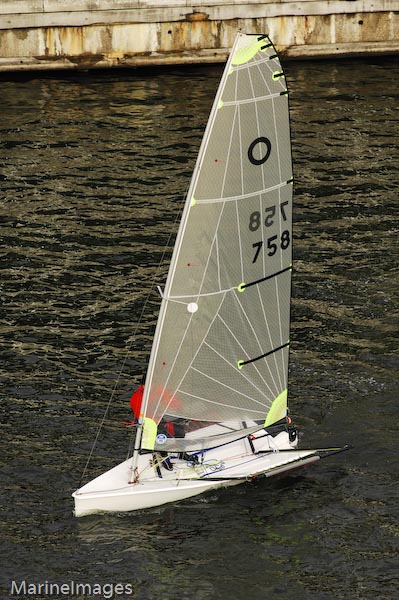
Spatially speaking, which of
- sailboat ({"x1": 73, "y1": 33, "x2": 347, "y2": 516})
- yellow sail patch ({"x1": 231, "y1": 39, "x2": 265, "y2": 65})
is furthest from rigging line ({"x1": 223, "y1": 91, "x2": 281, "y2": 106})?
yellow sail patch ({"x1": 231, "y1": 39, "x2": 265, "y2": 65})

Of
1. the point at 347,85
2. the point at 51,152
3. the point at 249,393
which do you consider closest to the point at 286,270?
the point at 249,393

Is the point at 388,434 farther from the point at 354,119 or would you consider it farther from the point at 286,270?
the point at 354,119

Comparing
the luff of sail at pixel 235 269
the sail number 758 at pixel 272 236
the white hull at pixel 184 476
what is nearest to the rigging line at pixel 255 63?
the luff of sail at pixel 235 269

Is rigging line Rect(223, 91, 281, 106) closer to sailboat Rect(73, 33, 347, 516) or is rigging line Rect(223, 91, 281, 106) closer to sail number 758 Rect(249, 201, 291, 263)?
sailboat Rect(73, 33, 347, 516)

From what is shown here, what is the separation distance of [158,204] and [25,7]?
710 inches

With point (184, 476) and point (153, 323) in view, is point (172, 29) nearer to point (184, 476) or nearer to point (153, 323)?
point (153, 323)

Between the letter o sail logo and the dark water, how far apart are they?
321 inches

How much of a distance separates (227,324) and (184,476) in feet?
12.5

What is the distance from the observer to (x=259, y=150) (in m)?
28.5

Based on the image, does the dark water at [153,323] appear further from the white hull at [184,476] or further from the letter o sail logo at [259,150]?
the letter o sail logo at [259,150]

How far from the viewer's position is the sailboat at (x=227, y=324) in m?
28.0

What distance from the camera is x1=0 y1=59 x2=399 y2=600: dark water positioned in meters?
28.6

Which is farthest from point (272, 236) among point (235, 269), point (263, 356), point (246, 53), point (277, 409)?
point (277, 409)

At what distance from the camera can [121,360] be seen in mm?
37594
